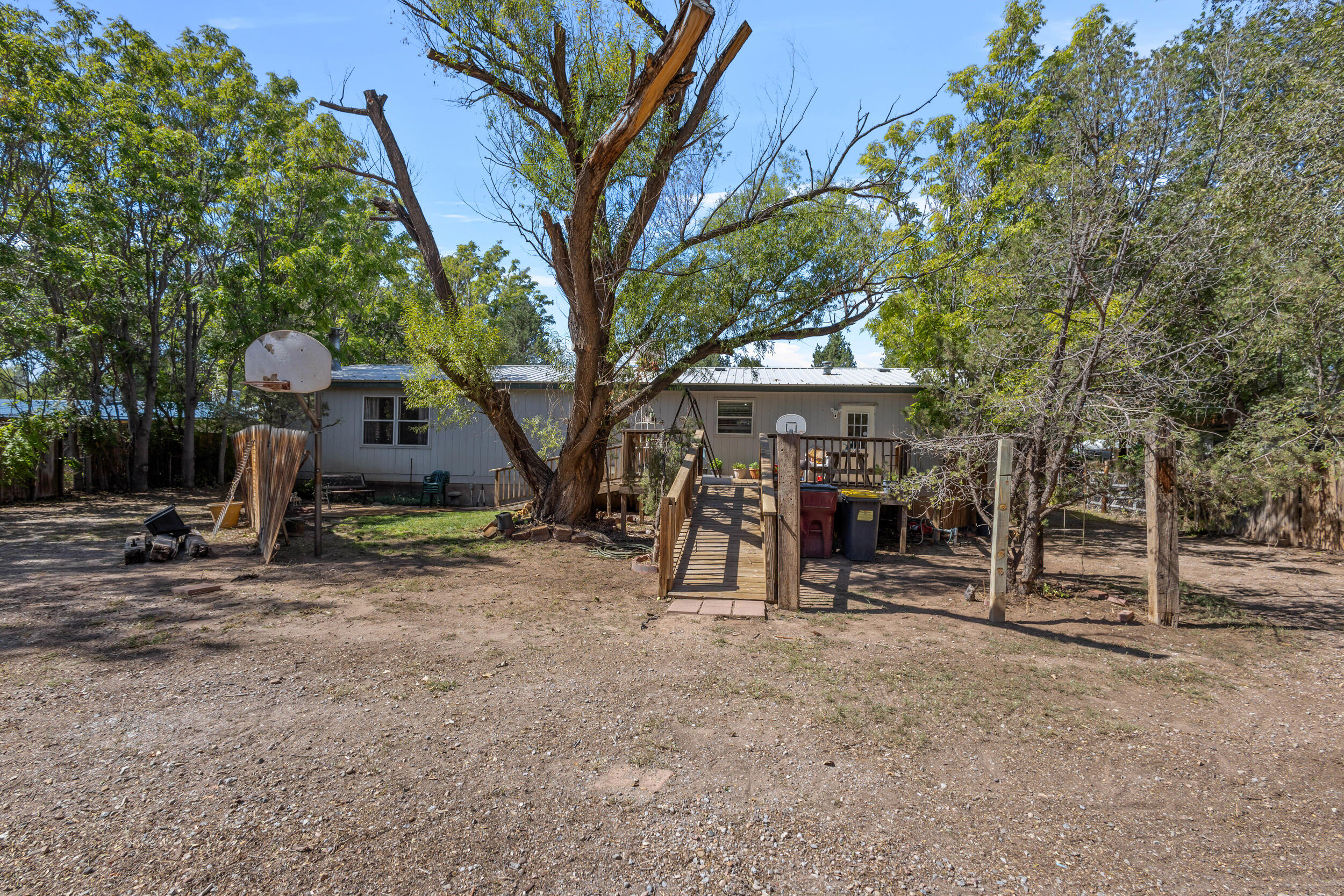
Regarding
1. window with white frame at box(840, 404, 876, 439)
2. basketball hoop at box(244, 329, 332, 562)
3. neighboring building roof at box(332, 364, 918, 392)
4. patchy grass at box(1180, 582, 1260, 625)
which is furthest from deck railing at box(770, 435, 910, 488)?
basketball hoop at box(244, 329, 332, 562)

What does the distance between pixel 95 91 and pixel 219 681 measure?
1646 centimetres

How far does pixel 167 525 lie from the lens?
332 inches

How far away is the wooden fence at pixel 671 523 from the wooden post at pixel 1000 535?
302 centimetres

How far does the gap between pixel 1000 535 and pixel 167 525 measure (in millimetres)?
9909

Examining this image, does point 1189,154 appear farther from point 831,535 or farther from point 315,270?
point 315,270

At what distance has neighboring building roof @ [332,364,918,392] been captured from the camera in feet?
47.8

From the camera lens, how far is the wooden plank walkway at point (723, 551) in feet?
22.7

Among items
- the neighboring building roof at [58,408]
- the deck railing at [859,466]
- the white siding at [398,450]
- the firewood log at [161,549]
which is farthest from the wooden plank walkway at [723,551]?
the neighboring building roof at [58,408]

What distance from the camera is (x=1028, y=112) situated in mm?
14977

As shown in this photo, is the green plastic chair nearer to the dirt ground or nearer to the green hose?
the green hose

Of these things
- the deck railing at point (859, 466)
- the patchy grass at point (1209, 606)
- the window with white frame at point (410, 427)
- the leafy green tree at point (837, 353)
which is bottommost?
the patchy grass at point (1209, 606)

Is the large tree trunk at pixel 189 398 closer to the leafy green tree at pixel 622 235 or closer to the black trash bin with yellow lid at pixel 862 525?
the leafy green tree at pixel 622 235

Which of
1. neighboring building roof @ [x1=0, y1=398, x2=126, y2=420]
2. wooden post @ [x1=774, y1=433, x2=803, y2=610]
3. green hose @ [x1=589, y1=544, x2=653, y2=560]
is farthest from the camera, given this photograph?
neighboring building roof @ [x1=0, y1=398, x2=126, y2=420]

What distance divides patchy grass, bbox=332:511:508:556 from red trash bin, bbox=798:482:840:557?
4510 mm
